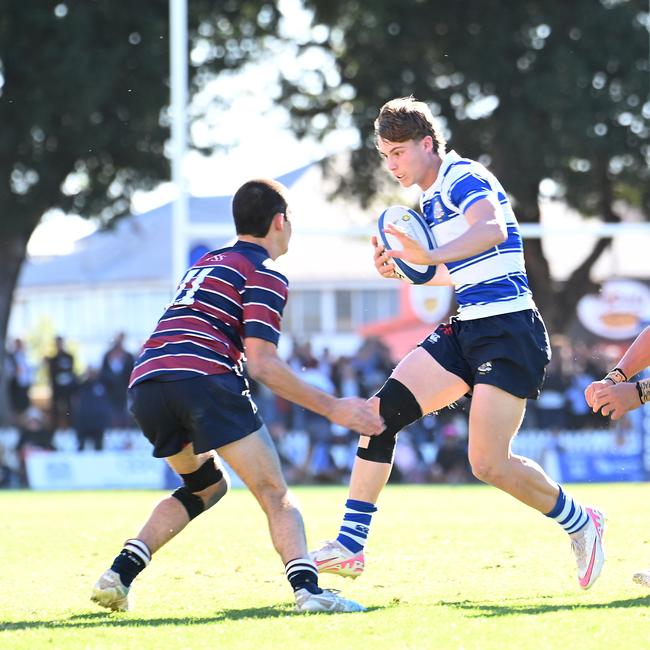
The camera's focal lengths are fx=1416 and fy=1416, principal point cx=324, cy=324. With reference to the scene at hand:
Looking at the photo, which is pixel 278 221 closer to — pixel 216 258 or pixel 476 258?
pixel 216 258

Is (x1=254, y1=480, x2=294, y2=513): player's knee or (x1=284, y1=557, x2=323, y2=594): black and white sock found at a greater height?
(x1=254, y1=480, x2=294, y2=513): player's knee

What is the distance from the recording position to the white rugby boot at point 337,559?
252 inches

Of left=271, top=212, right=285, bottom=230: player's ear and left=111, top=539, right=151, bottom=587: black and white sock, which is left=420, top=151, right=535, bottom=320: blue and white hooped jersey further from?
left=111, top=539, right=151, bottom=587: black and white sock

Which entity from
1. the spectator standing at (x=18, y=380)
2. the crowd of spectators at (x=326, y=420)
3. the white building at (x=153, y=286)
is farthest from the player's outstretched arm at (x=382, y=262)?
the white building at (x=153, y=286)

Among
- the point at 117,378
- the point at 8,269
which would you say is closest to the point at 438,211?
the point at 117,378

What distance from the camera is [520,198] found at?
1098 inches

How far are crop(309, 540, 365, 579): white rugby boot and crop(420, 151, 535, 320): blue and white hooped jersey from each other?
1212 mm

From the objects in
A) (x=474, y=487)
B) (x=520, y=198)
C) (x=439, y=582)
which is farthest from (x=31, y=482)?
(x=439, y=582)

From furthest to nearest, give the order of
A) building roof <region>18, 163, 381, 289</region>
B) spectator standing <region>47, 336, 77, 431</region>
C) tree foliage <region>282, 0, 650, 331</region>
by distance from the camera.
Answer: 1. tree foliage <region>282, 0, 650, 331</region>
2. spectator standing <region>47, 336, 77, 431</region>
3. building roof <region>18, 163, 381, 289</region>

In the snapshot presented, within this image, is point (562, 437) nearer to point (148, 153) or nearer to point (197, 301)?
point (148, 153)

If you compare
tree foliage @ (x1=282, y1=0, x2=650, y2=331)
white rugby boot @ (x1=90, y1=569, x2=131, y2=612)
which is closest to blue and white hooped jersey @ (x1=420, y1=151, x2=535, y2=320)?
white rugby boot @ (x1=90, y1=569, x2=131, y2=612)

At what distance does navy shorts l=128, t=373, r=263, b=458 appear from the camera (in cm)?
580

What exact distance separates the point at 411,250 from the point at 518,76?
2166 centimetres

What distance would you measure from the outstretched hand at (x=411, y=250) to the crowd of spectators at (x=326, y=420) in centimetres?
1289
